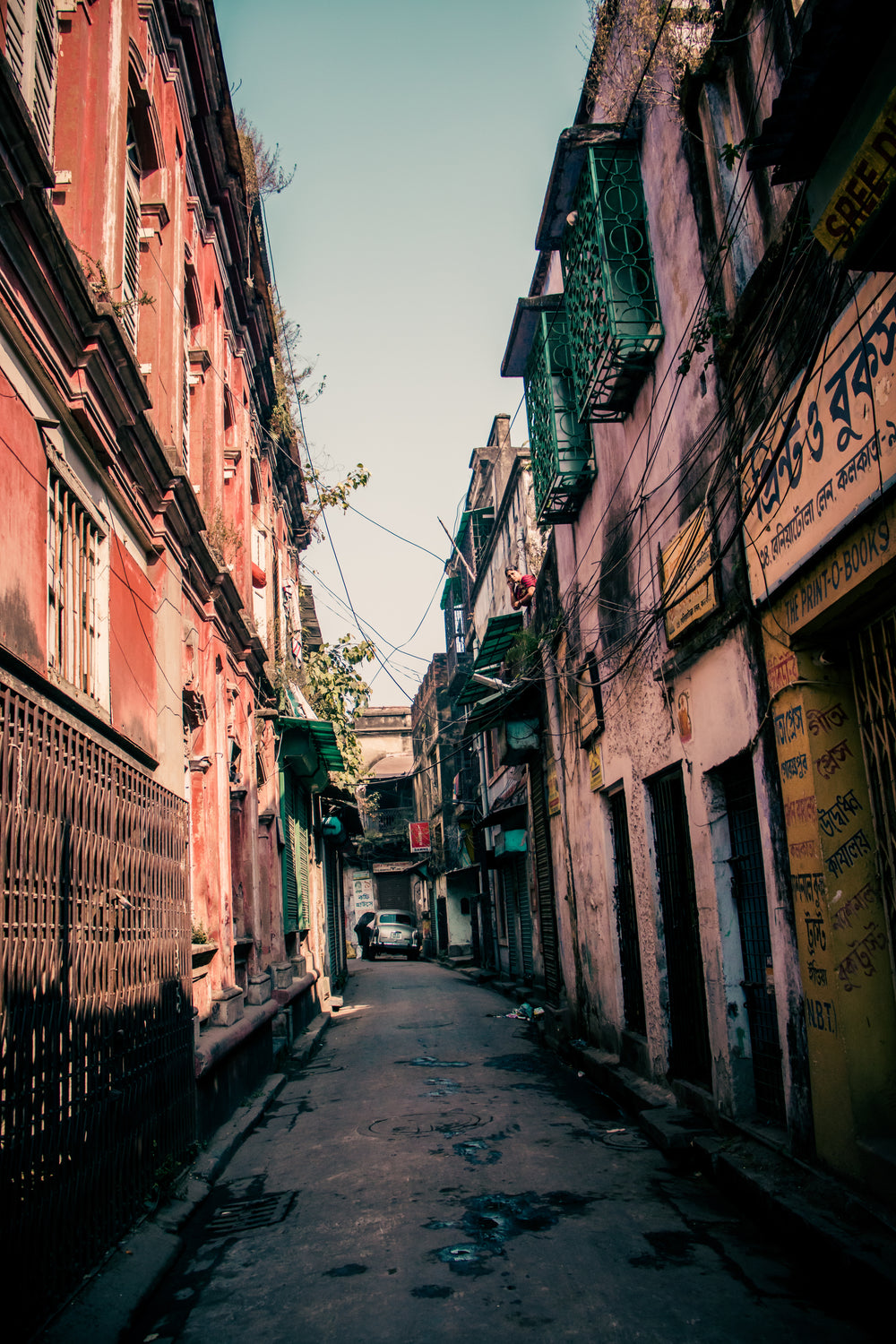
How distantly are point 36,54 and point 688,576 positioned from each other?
5.23 m

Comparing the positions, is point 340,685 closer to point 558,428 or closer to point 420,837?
point 558,428

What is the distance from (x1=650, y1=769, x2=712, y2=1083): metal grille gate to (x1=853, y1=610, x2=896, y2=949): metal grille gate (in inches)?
109

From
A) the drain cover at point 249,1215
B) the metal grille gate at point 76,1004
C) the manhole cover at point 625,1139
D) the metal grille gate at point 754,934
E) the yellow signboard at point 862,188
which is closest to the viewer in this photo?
the yellow signboard at point 862,188

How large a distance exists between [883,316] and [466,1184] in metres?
5.19

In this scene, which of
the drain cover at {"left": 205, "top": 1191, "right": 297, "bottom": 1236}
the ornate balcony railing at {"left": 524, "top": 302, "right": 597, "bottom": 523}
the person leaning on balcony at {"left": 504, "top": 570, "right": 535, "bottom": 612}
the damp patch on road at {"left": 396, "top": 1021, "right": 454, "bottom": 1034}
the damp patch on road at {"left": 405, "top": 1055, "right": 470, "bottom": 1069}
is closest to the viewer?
the drain cover at {"left": 205, "top": 1191, "right": 297, "bottom": 1236}

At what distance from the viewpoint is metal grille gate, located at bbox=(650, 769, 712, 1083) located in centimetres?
731

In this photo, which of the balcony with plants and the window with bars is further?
the balcony with plants

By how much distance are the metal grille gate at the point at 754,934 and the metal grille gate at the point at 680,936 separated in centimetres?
78

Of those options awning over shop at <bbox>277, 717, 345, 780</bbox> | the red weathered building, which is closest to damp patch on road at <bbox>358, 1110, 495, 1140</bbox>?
the red weathered building

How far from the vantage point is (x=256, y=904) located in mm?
12008

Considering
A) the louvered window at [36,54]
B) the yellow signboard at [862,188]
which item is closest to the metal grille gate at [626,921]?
the yellow signboard at [862,188]

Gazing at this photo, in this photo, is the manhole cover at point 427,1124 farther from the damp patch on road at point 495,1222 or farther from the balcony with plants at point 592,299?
the balcony with plants at point 592,299

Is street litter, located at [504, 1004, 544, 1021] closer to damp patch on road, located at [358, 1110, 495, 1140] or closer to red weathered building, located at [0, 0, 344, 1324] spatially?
red weathered building, located at [0, 0, 344, 1324]

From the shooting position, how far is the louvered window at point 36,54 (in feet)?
17.3
